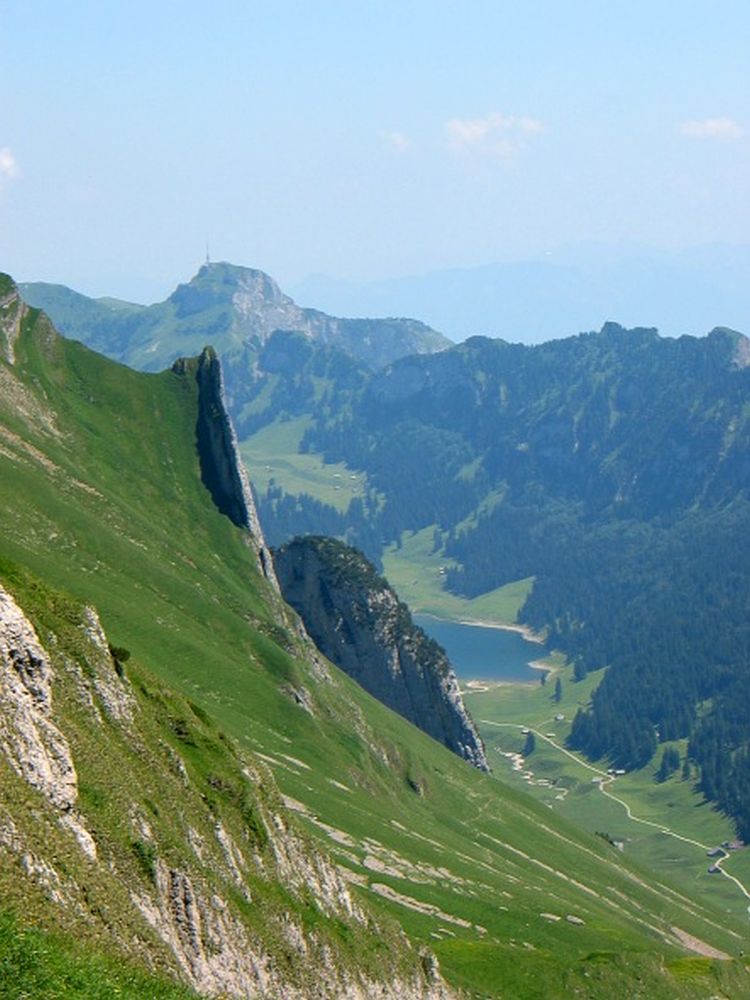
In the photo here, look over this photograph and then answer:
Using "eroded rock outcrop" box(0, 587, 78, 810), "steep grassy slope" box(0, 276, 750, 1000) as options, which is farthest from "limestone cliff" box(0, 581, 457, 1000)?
"steep grassy slope" box(0, 276, 750, 1000)

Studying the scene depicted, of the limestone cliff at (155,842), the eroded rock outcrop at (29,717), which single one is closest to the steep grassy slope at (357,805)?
the limestone cliff at (155,842)

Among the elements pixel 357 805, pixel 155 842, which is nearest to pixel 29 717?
pixel 155 842

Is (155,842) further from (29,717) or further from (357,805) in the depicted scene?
(357,805)

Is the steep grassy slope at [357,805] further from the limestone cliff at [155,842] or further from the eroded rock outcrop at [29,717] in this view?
the eroded rock outcrop at [29,717]

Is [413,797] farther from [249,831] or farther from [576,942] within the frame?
[249,831]

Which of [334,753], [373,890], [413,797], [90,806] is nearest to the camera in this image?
[90,806]

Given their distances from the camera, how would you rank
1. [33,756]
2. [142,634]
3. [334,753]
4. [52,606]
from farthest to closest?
[334,753], [142,634], [52,606], [33,756]

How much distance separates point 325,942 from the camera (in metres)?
75.4

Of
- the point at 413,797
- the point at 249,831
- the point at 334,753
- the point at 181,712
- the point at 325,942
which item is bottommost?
the point at 413,797

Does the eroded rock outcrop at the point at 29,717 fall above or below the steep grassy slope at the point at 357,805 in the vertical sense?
above

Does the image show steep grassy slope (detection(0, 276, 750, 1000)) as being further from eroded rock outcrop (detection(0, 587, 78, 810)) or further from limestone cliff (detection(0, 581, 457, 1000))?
eroded rock outcrop (detection(0, 587, 78, 810))

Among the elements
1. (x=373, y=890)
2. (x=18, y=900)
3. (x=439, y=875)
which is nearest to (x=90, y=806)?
(x=18, y=900)

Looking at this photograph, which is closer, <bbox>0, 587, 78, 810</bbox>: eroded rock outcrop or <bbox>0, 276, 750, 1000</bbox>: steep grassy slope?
<bbox>0, 587, 78, 810</bbox>: eroded rock outcrop

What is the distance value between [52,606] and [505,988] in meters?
56.2
